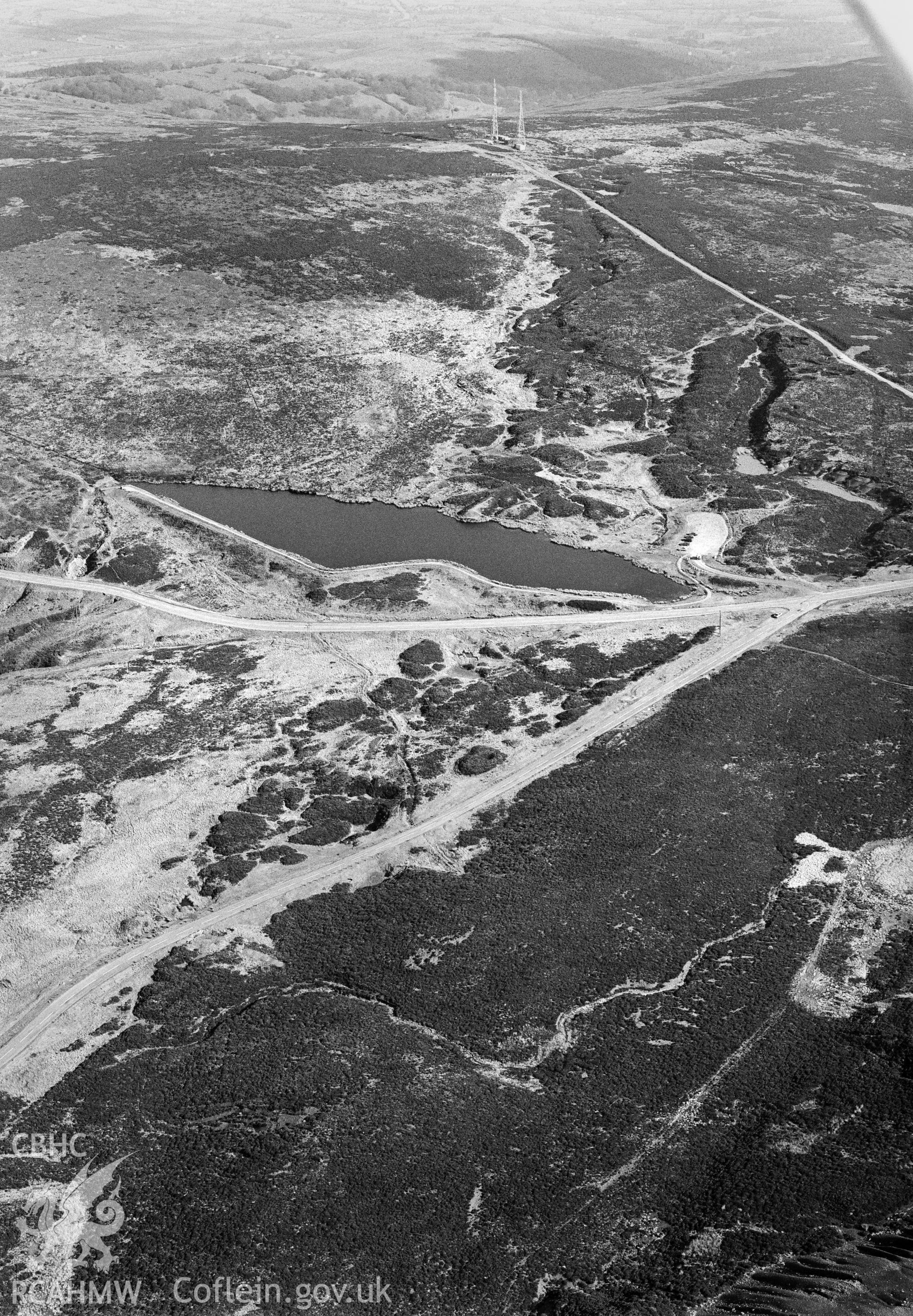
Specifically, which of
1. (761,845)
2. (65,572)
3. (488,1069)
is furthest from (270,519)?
(488,1069)

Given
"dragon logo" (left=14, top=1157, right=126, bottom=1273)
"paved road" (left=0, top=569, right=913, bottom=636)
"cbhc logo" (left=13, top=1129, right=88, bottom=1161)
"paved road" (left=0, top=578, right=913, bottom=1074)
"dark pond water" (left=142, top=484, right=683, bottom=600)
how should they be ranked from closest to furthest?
"dragon logo" (left=14, top=1157, right=126, bottom=1273)
"cbhc logo" (left=13, top=1129, right=88, bottom=1161)
"paved road" (left=0, top=578, right=913, bottom=1074)
"paved road" (left=0, top=569, right=913, bottom=636)
"dark pond water" (left=142, top=484, right=683, bottom=600)

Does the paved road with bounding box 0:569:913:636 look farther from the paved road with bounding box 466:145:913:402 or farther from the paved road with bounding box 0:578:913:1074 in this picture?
the paved road with bounding box 466:145:913:402

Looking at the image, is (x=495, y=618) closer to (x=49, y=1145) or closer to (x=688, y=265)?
(x=49, y=1145)

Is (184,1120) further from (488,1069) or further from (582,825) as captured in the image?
(582,825)

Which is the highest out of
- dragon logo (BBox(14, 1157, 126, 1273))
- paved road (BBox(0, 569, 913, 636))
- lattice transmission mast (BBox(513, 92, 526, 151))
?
lattice transmission mast (BBox(513, 92, 526, 151))

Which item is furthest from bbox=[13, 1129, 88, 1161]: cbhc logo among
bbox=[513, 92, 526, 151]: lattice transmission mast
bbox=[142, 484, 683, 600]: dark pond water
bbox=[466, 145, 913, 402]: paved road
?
bbox=[513, 92, 526, 151]: lattice transmission mast

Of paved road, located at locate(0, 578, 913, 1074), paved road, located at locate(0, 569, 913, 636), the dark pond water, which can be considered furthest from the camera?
the dark pond water

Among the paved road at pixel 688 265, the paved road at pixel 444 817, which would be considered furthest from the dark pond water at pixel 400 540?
the paved road at pixel 688 265
